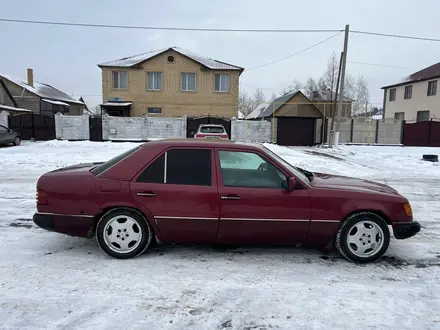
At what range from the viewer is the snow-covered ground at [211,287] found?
8.83 ft

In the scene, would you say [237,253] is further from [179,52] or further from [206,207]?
[179,52]

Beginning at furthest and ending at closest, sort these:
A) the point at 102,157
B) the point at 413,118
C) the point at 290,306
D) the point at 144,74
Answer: the point at 413,118, the point at 144,74, the point at 102,157, the point at 290,306

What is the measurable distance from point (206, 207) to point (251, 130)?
70.5ft

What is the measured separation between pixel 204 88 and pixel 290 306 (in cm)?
2705

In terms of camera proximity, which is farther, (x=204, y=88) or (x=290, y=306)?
(x=204, y=88)

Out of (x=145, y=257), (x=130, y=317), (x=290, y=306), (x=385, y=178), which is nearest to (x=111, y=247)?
(x=145, y=257)

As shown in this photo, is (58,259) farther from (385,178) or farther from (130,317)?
(385,178)

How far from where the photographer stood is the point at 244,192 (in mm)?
3705

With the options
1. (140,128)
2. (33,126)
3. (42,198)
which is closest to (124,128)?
(140,128)

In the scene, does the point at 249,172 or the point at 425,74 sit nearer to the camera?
the point at 249,172

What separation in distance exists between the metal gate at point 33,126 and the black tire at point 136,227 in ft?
80.8

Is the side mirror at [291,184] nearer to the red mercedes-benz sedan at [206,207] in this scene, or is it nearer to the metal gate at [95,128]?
the red mercedes-benz sedan at [206,207]

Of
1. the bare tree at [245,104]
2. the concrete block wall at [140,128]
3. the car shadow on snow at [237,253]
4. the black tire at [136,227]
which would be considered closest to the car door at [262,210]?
the car shadow on snow at [237,253]

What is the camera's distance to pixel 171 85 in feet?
93.4
